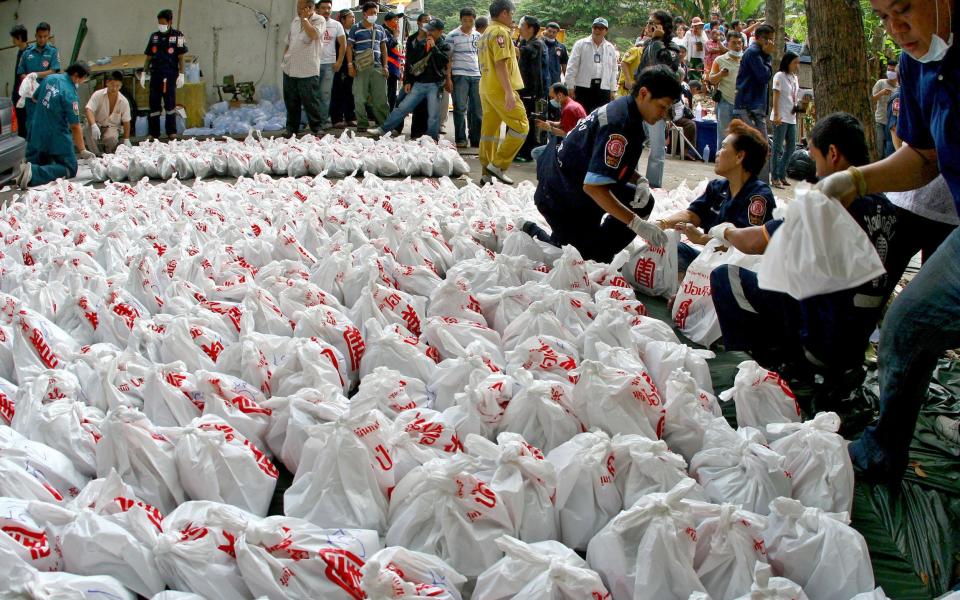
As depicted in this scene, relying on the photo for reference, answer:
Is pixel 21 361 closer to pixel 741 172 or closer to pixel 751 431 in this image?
pixel 751 431

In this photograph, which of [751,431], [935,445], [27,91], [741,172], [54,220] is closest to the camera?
[751,431]

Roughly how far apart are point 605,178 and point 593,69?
4.78 meters

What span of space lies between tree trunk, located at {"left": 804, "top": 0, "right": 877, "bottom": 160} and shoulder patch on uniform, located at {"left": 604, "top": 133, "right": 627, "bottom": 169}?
107 cm

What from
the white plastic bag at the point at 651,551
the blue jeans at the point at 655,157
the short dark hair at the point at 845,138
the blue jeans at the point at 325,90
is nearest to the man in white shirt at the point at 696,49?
the blue jeans at the point at 325,90

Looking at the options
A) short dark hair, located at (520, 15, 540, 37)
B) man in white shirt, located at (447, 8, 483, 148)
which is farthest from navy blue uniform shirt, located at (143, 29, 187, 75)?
short dark hair, located at (520, 15, 540, 37)

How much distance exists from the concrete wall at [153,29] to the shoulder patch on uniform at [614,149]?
876 cm

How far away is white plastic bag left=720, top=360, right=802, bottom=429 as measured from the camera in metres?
2.47

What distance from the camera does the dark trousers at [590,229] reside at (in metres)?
4.18

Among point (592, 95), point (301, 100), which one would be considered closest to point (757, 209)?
point (592, 95)

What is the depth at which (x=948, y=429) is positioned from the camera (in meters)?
2.63

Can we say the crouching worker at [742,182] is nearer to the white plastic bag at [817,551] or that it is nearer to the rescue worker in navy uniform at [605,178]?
the rescue worker in navy uniform at [605,178]

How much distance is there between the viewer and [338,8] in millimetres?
12672

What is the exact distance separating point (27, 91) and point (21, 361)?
5863 millimetres

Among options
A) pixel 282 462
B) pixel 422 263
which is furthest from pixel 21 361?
pixel 422 263
